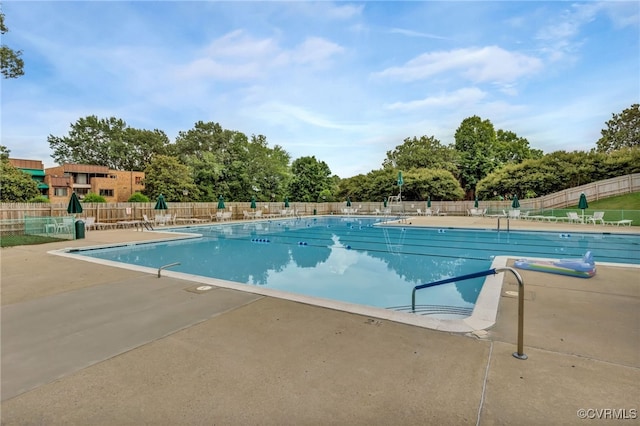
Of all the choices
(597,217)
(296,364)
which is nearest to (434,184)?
(597,217)

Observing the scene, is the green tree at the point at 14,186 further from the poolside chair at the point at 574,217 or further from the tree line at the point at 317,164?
the poolside chair at the point at 574,217

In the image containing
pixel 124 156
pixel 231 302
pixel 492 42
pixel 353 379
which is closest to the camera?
pixel 353 379

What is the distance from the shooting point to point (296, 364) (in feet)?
7.48

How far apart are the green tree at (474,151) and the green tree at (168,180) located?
2869 centimetres

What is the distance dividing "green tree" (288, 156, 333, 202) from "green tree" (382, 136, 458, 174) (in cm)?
854

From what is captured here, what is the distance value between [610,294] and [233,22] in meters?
13.4

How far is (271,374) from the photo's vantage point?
2.14 meters

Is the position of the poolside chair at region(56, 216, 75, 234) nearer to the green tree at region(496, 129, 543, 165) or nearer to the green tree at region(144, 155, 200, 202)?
the green tree at region(144, 155, 200, 202)

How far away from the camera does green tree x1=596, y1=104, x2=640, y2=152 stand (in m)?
33.3

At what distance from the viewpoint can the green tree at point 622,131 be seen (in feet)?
109

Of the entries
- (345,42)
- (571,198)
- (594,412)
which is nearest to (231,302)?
(594,412)

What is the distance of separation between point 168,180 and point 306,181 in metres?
13.2

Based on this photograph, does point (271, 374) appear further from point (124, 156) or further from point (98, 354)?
point (124, 156)

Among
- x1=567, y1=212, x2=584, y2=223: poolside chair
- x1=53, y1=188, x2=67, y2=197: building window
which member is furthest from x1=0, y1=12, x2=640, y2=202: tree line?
x1=567, y1=212, x2=584, y2=223: poolside chair
